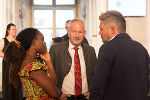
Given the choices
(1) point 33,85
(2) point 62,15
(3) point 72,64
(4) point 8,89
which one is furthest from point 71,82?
(2) point 62,15

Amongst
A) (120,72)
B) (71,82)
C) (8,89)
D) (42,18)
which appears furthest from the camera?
(42,18)

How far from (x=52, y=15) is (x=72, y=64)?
816 cm

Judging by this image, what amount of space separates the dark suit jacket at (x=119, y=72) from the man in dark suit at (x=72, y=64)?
0.61m

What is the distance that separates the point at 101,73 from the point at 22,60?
649mm

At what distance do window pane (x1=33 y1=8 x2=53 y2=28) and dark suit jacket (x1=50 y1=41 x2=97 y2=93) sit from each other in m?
8.01

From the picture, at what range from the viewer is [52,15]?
10328 mm

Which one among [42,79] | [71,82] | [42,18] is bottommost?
[71,82]

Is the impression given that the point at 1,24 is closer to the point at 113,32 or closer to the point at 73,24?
the point at 73,24

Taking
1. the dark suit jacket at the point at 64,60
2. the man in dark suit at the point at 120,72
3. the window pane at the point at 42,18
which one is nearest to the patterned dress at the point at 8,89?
the dark suit jacket at the point at 64,60

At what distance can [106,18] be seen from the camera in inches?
72.7

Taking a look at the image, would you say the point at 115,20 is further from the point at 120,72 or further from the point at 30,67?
the point at 30,67

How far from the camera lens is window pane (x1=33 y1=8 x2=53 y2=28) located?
1027cm

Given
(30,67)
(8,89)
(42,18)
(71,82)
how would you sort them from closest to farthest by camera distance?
1. (30,67)
2. (71,82)
3. (8,89)
4. (42,18)

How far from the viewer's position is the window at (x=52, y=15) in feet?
33.6
